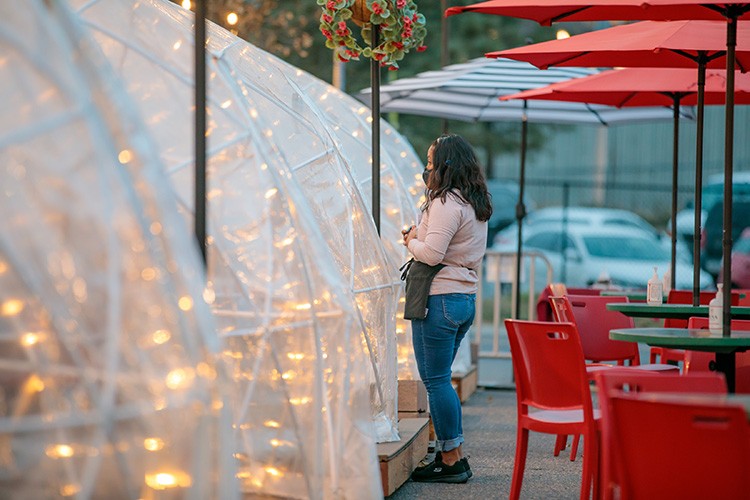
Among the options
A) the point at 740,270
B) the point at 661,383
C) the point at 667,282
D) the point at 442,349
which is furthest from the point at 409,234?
the point at 740,270

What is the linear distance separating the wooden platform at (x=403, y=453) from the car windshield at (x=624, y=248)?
1231cm

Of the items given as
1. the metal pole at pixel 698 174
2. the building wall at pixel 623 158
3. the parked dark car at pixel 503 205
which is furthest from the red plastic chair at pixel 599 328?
the building wall at pixel 623 158

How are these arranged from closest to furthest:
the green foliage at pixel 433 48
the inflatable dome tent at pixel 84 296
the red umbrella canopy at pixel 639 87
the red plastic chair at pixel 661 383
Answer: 1. the inflatable dome tent at pixel 84 296
2. the red plastic chair at pixel 661 383
3. the red umbrella canopy at pixel 639 87
4. the green foliage at pixel 433 48

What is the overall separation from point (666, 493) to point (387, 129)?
797 centimetres

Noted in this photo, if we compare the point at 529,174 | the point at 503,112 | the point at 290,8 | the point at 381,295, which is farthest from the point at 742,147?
the point at 381,295

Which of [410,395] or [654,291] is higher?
[654,291]

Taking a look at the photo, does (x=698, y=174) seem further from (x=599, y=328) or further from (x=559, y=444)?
(x=559, y=444)

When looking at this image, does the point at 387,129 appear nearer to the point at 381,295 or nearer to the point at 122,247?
the point at 381,295

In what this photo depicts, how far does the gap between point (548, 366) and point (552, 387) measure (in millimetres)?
106

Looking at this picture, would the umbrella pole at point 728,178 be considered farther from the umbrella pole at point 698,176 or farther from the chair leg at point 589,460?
the umbrella pole at point 698,176

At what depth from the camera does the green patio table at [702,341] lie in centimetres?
544

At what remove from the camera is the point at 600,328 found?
8266 millimetres

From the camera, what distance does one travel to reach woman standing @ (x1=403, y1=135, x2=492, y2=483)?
21.5 ft

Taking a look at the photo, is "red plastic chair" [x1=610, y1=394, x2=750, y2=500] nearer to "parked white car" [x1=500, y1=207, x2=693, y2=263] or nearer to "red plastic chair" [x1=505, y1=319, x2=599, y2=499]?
"red plastic chair" [x1=505, y1=319, x2=599, y2=499]
